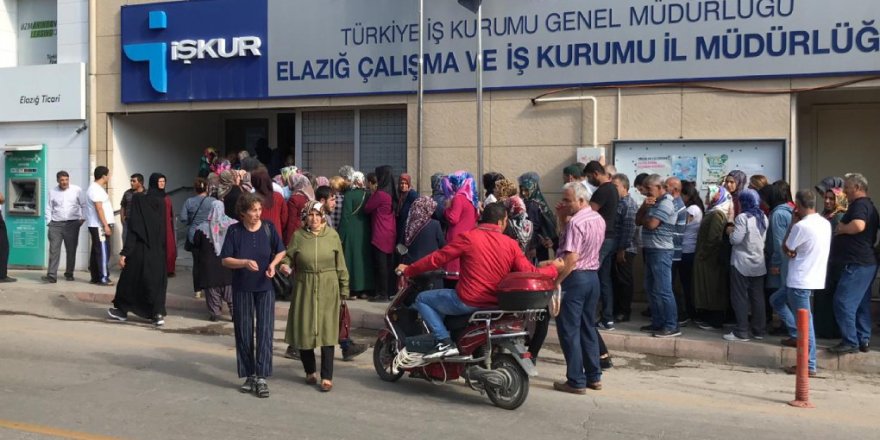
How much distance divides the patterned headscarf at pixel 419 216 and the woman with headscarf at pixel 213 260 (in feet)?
6.74

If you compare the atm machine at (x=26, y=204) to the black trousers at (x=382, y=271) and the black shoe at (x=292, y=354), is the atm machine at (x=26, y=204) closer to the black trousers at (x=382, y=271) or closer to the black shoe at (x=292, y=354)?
the black trousers at (x=382, y=271)

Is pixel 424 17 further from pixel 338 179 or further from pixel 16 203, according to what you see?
pixel 16 203

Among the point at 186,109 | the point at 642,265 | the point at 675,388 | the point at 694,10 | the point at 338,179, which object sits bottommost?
the point at 675,388

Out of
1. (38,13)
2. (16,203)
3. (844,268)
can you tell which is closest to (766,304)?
(844,268)

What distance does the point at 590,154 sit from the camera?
1166 cm

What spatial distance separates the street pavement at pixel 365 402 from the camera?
6.34m

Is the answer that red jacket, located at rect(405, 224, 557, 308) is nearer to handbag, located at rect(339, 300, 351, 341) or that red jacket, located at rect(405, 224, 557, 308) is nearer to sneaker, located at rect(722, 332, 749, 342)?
handbag, located at rect(339, 300, 351, 341)

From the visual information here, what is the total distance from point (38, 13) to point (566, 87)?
391 inches

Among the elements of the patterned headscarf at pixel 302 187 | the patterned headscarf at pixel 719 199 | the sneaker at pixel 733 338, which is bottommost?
the sneaker at pixel 733 338

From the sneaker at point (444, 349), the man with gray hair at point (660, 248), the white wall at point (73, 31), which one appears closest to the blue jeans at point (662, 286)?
the man with gray hair at point (660, 248)

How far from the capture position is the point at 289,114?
1588 cm

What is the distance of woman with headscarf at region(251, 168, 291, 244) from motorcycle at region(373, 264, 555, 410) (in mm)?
3784

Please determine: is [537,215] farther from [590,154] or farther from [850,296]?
[850,296]

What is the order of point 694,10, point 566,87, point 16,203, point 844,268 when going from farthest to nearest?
point 16,203
point 566,87
point 694,10
point 844,268
